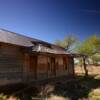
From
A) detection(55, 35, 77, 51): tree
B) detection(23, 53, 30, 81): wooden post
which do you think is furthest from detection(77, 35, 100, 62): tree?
detection(23, 53, 30, 81): wooden post

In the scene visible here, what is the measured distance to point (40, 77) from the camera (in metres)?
16.6

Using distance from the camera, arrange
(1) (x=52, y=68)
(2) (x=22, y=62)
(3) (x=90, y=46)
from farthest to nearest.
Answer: (3) (x=90, y=46), (1) (x=52, y=68), (2) (x=22, y=62)

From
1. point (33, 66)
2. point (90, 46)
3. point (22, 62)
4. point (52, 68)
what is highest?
point (90, 46)

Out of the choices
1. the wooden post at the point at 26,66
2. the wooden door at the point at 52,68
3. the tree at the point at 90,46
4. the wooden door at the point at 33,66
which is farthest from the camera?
the tree at the point at 90,46

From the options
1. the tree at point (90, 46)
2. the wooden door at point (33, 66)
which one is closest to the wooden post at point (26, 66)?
the wooden door at point (33, 66)

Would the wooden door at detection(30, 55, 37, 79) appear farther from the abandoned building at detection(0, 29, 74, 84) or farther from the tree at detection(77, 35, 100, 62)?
the tree at detection(77, 35, 100, 62)

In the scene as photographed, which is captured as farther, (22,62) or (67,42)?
(67,42)

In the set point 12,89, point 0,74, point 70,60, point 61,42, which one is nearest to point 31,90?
point 12,89

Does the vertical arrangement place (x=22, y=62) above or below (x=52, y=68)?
above

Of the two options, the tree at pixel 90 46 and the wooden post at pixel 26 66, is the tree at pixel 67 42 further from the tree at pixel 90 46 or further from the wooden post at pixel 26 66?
the wooden post at pixel 26 66

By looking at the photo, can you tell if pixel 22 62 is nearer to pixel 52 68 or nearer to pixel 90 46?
pixel 52 68

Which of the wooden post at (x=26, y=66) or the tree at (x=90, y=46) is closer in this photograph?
the wooden post at (x=26, y=66)

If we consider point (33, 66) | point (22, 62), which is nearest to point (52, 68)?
point (33, 66)

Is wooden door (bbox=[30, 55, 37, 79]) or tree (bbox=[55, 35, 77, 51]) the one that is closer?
wooden door (bbox=[30, 55, 37, 79])
